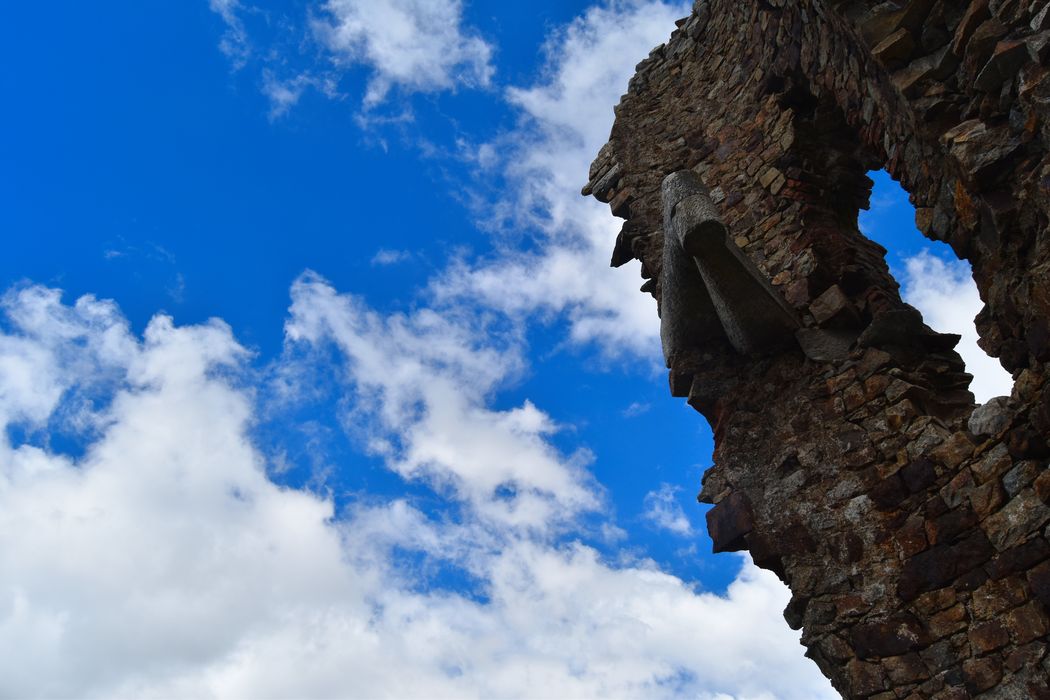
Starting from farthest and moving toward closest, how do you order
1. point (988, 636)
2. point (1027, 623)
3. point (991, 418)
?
point (991, 418)
point (988, 636)
point (1027, 623)

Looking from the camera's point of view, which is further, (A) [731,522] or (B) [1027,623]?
(A) [731,522]

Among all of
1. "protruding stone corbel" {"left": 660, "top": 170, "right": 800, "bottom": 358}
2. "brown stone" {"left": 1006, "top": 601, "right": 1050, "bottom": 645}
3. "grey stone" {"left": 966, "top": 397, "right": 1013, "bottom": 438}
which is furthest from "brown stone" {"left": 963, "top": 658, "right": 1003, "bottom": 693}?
Result: "protruding stone corbel" {"left": 660, "top": 170, "right": 800, "bottom": 358}

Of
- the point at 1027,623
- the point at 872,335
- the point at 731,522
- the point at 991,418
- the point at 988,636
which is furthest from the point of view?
the point at 731,522

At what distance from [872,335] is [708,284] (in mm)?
936

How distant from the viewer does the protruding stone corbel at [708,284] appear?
4262 millimetres

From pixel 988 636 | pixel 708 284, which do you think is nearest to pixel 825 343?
pixel 708 284

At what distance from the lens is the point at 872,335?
4371mm

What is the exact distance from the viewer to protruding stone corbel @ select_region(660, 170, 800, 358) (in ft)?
14.0

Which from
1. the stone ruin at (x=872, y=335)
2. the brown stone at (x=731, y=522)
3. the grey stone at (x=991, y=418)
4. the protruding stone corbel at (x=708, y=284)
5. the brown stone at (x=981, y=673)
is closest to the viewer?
the stone ruin at (x=872, y=335)

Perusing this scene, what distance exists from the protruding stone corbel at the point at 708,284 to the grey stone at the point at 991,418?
1.27 meters

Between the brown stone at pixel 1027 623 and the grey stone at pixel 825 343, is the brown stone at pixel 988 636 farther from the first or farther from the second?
the grey stone at pixel 825 343

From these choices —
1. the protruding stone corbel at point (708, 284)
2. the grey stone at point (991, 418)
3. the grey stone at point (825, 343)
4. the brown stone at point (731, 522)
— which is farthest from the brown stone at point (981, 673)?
the protruding stone corbel at point (708, 284)

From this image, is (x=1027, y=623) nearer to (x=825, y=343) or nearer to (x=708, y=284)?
(x=825, y=343)

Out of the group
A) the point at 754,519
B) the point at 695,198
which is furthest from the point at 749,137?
the point at 754,519
